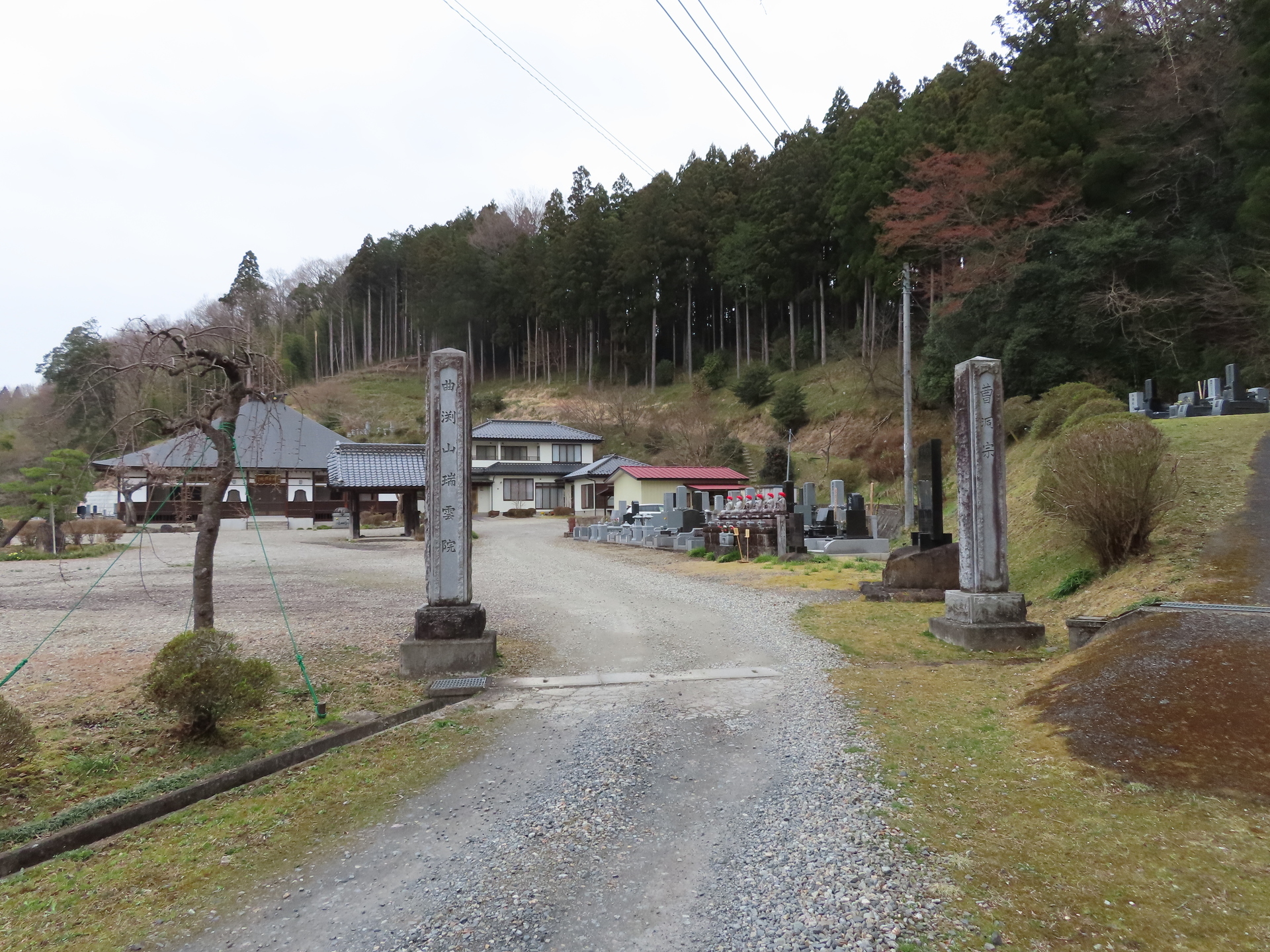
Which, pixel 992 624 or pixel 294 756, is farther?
pixel 992 624

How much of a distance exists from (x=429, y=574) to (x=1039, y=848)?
5.21 metres

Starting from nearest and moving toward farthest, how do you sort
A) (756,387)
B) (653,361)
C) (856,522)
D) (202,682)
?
(202,682) → (856,522) → (756,387) → (653,361)

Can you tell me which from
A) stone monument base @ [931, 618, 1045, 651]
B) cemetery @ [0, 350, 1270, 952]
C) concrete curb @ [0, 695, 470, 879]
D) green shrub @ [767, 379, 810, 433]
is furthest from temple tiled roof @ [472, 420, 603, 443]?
concrete curb @ [0, 695, 470, 879]

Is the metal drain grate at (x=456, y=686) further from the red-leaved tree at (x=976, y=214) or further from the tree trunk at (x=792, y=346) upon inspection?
the tree trunk at (x=792, y=346)

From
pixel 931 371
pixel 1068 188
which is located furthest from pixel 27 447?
pixel 1068 188

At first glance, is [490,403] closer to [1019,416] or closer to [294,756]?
[1019,416]

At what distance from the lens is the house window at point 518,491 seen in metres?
42.2

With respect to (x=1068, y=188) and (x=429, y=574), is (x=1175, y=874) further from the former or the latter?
(x=1068, y=188)

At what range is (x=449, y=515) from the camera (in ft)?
22.0

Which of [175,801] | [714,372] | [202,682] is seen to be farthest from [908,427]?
[714,372]

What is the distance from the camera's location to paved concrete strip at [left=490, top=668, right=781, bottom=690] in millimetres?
6168

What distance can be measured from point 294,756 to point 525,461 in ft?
129

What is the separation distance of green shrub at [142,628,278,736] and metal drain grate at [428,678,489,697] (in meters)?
1.46

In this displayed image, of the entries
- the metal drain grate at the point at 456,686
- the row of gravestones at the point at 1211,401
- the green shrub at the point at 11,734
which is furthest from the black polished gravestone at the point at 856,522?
the green shrub at the point at 11,734
